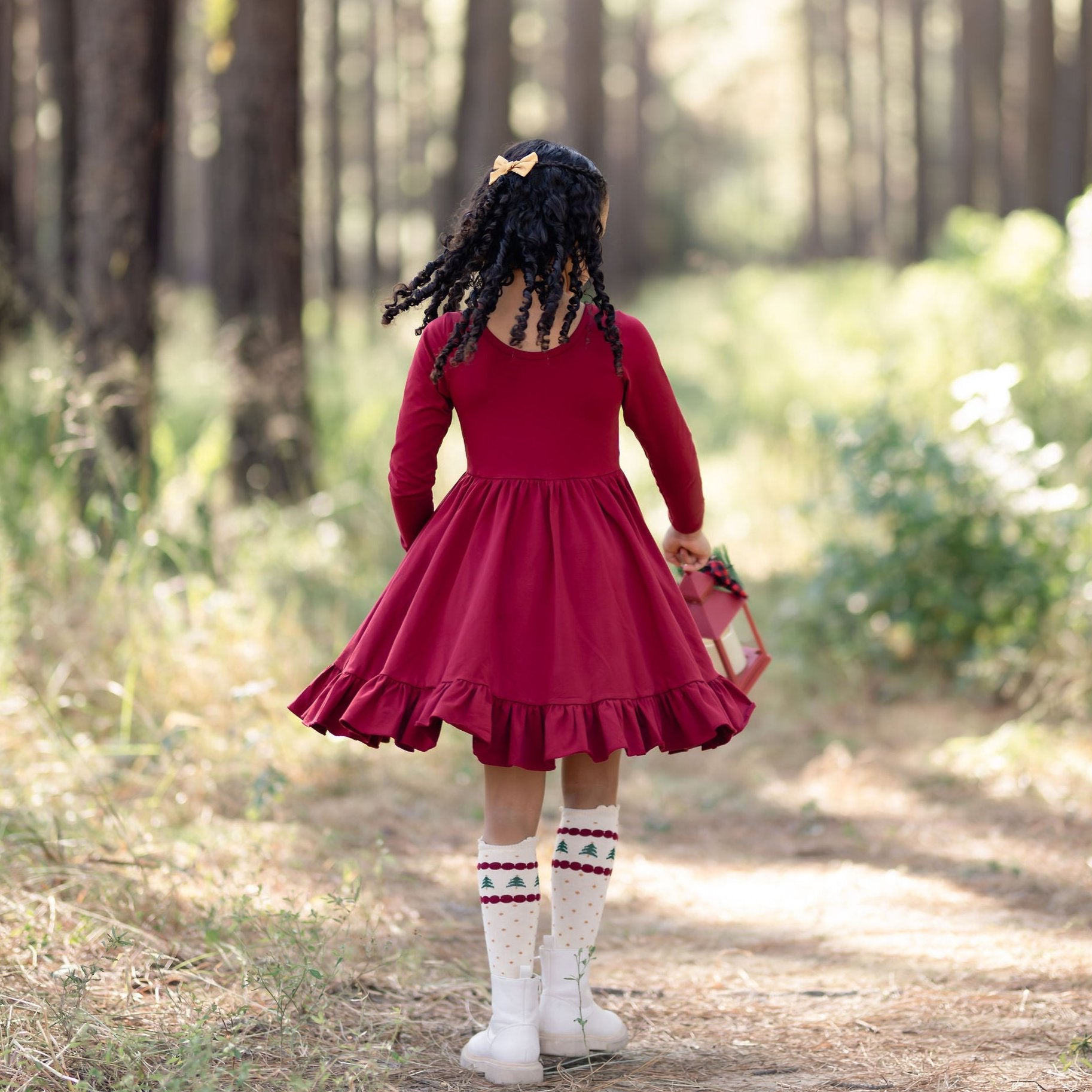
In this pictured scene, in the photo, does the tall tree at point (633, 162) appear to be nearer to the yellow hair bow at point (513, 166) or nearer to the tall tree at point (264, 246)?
the tall tree at point (264, 246)

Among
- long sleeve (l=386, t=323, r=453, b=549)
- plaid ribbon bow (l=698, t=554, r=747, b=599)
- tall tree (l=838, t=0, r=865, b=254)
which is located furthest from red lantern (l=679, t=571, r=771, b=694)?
tall tree (l=838, t=0, r=865, b=254)

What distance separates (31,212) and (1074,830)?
16.7m

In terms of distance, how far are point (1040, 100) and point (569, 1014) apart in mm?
16733

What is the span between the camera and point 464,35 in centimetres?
1495

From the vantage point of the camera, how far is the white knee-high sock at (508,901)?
275 centimetres

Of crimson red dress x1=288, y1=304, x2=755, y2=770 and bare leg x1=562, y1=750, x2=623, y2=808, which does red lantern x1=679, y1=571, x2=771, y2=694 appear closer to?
crimson red dress x1=288, y1=304, x2=755, y2=770

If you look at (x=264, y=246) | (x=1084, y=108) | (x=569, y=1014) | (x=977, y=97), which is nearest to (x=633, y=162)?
(x=977, y=97)

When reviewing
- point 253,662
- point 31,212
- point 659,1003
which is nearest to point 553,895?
point 659,1003

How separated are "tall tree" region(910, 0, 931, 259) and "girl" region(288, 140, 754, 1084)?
2346cm

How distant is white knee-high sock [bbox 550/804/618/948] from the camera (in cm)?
282

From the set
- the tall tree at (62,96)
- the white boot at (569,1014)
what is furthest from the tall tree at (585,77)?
the white boot at (569,1014)

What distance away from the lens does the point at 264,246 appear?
7.76 metres

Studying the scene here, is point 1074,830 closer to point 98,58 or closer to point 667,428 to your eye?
point 667,428

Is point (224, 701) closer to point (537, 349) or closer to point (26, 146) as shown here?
point (537, 349)
